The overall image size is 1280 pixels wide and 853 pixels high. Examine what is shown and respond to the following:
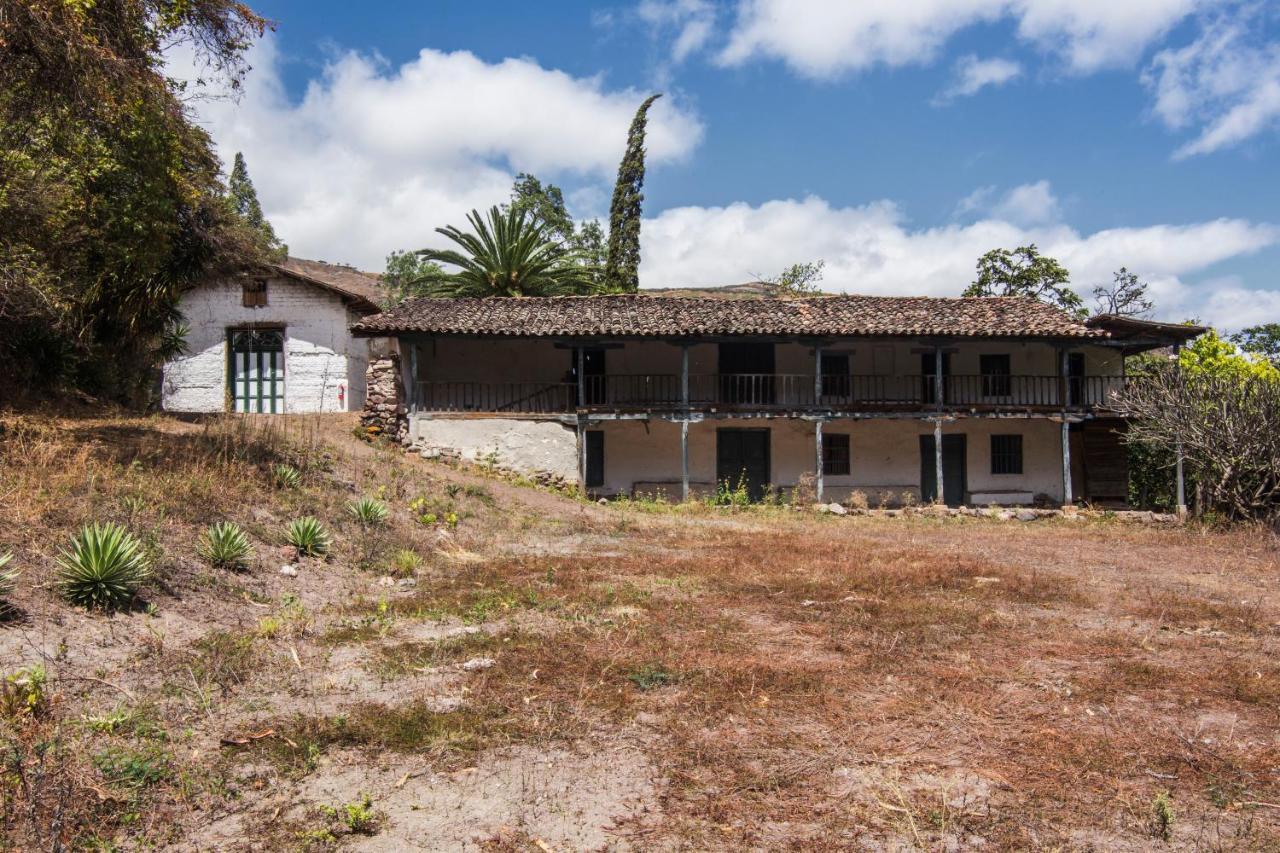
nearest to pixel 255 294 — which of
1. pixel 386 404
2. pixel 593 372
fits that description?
pixel 386 404

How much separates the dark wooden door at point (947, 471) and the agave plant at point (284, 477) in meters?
17.3

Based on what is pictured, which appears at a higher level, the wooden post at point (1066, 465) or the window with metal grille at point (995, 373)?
the window with metal grille at point (995, 373)

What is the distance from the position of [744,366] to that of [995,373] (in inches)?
277

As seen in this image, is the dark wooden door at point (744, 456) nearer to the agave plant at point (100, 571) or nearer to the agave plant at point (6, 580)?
the agave plant at point (100, 571)

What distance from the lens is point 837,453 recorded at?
927 inches

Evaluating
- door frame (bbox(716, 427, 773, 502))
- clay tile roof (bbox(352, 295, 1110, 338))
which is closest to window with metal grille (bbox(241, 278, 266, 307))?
clay tile roof (bbox(352, 295, 1110, 338))

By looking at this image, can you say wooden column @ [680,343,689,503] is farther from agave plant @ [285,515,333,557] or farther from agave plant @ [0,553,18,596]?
agave plant @ [0,553,18,596]

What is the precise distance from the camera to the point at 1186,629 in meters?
7.62

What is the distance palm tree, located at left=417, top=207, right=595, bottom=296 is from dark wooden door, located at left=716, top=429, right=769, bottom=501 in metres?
10.9

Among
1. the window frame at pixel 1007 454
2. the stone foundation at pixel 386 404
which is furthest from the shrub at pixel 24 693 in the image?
the window frame at pixel 1007 454

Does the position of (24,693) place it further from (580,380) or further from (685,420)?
(685,420)

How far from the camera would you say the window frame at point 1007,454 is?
2392 centimetres

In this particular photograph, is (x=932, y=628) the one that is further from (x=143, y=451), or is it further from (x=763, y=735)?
(x=143, y=451)

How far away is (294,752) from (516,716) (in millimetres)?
1216
